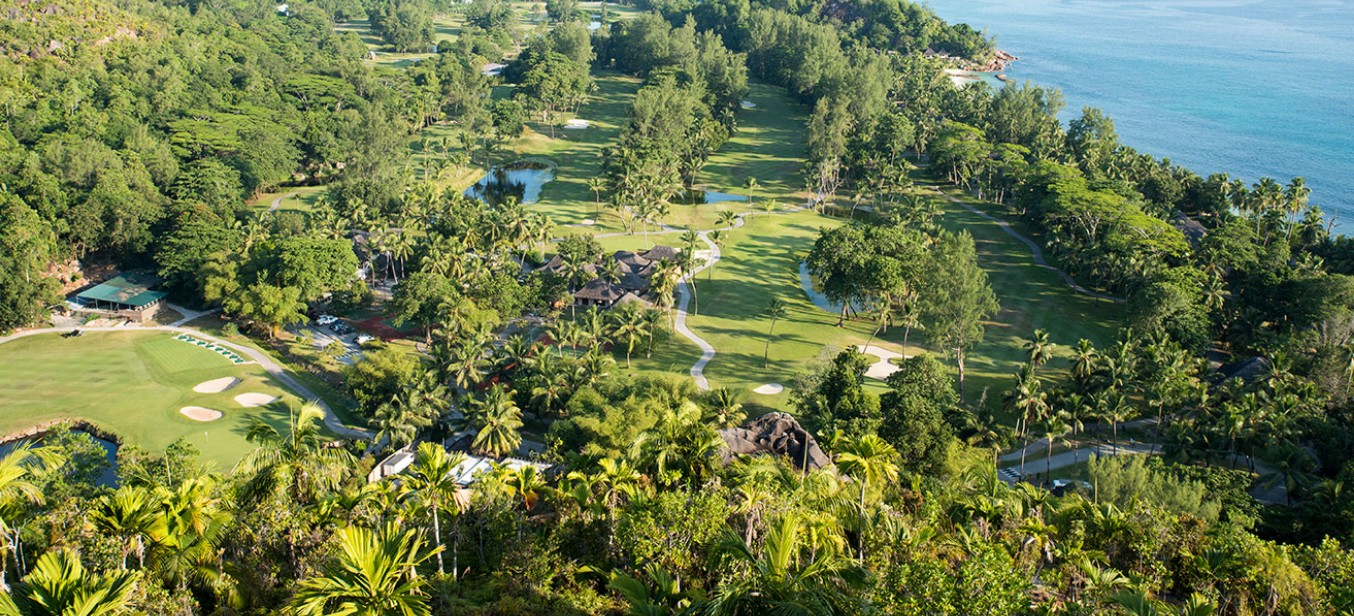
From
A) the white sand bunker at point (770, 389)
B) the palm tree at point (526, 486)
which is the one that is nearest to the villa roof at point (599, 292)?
the white sand bunker at point (770, 389)

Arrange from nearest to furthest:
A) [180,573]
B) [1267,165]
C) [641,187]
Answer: [180,573] < [641,187] < [1267,165]

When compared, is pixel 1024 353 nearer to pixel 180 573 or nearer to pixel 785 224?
pixel 785 224

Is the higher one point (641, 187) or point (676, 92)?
point (676, 92)

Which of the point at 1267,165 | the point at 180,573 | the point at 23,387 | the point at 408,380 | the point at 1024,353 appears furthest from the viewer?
the point at 1267,165

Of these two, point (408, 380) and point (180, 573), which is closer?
point (180, 573)

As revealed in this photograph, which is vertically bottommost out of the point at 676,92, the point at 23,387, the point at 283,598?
the point at 23,387

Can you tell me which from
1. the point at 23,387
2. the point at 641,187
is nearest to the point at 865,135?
the point at 641,187

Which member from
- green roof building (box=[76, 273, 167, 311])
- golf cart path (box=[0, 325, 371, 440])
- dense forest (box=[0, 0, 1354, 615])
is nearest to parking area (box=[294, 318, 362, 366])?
dense forest (box=[0, 0, 1354, 615])

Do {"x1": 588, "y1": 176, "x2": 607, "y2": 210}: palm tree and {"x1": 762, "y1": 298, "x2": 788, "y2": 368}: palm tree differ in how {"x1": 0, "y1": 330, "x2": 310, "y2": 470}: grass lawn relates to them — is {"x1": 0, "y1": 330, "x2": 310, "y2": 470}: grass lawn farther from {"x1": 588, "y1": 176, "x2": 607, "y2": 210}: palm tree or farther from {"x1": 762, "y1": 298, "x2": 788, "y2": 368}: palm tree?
{"x1": 588, "y1": 176, "x2": 607, "y2": 210}: palm tree
